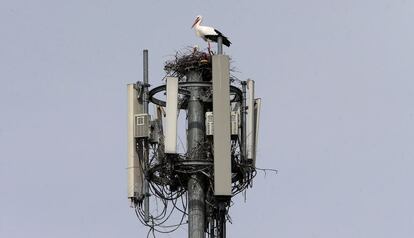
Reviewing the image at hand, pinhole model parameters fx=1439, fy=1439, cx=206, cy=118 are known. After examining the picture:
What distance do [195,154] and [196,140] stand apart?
528mm

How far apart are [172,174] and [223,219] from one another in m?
2.33

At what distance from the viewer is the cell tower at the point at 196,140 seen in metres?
47.3

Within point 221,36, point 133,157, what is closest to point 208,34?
point 221,36

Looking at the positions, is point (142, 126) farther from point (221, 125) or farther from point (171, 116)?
point (221, 125)

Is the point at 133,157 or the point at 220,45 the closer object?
the point at 133,157

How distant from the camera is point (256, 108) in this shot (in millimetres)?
49094

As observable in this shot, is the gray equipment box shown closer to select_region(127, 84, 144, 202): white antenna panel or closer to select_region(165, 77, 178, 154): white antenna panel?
select_region(127, 84, 144, 202): white antenna panel

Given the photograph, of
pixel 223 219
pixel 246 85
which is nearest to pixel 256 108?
pixel 246 85

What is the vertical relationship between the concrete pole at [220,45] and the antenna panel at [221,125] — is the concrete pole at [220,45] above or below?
above

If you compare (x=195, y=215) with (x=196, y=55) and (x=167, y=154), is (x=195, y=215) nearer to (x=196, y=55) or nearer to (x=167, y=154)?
(x=167, y=154)

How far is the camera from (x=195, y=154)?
48.1 metres

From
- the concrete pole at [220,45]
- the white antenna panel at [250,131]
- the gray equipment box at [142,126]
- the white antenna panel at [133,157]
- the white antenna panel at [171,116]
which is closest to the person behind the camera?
the white antenna panel at [171,116]

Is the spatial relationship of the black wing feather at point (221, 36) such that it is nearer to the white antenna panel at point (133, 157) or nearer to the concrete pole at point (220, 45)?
the concrete pole at point (220, 45)

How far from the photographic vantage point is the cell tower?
155ft
